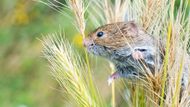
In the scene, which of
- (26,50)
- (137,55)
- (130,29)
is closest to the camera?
(137,55)

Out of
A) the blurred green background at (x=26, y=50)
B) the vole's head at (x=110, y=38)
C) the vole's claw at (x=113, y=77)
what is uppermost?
the vole's head at (x=110, y=38)

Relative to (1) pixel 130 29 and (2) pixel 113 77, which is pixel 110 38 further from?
(2) pixel 113 77

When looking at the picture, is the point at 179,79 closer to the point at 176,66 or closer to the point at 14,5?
the point at 176,66

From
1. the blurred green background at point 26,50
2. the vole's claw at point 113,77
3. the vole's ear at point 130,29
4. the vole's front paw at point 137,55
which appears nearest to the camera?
the vole's front paw at point 137,55

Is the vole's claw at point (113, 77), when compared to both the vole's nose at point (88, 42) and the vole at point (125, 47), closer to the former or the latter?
the vole at point (125, 47)

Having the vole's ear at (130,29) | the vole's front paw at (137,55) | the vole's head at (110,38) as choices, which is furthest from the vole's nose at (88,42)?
the vole's front paw at (137,55)

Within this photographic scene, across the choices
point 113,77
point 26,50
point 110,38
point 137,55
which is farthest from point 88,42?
point 26,50

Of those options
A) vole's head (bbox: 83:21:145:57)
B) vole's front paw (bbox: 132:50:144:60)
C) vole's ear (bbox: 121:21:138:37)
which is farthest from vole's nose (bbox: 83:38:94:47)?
vole's front paw (bbox: 132:50:144:60)
